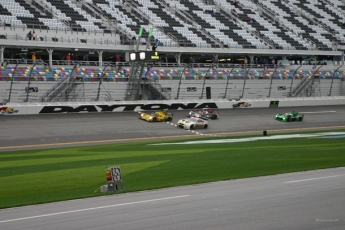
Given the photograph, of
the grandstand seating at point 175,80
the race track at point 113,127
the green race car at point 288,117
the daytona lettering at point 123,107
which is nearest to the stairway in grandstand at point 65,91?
the grandstand seating at point 175,80

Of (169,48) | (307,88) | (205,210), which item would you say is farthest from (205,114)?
(205,210)

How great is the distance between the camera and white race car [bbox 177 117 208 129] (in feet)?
130

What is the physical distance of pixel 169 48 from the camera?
59.9 metres

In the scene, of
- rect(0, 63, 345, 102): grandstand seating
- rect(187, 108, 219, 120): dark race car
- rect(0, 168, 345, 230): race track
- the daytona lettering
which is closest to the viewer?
rect(0, 168, 345, 230): race track

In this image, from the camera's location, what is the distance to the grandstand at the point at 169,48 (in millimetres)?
48188

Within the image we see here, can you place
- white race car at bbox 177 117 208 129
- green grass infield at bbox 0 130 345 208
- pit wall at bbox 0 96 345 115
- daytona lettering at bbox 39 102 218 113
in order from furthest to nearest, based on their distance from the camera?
1. daytona lettering at bbox 39 102 218 113
2. pit wall at bbox 0 96 345 115
3. white race car at bbox 177 117 208 129
4. green grass infield at bbox 0 130 345 208

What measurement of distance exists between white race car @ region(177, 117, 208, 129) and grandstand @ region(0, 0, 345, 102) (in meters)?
9.31

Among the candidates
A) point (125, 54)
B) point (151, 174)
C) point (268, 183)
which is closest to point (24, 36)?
point (125, 54)

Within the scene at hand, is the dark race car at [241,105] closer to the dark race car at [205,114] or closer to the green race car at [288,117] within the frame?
the dark race car at [205,114]

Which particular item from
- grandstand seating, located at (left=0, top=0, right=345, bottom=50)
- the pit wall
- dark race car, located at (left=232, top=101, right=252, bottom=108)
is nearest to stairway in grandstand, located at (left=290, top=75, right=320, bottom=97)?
the pit wall

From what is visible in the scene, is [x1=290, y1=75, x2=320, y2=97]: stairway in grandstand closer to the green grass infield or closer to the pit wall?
Result: the pit wall

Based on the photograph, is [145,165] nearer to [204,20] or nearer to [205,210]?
[205,210]

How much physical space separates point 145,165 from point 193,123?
19111 mm

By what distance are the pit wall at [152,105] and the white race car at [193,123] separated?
7.24 metres
